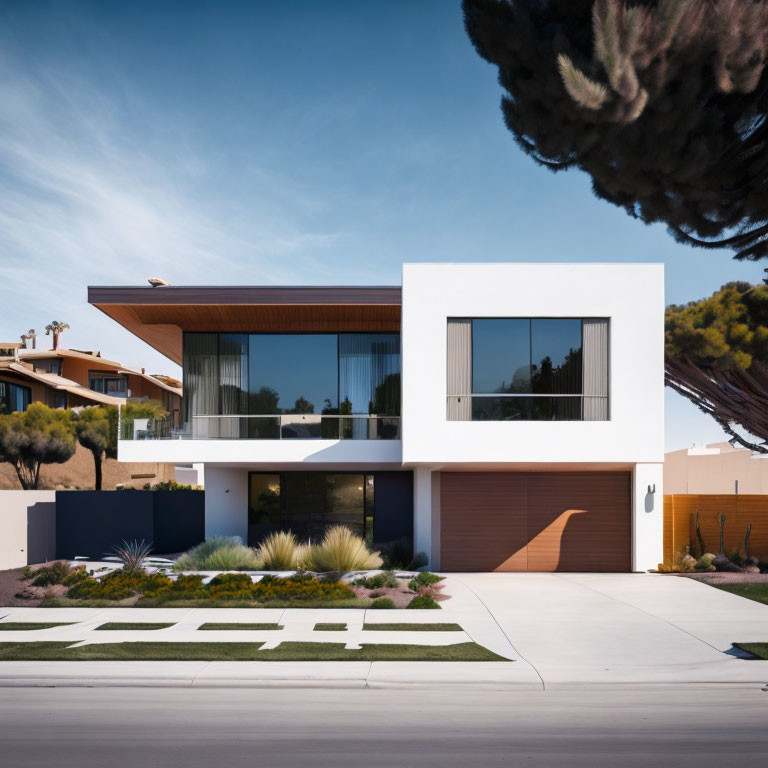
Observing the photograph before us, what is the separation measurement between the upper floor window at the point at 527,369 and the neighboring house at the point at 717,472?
30928 mm

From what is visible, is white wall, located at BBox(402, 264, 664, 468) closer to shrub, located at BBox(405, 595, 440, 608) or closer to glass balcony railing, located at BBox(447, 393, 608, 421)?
glass balcony railing, located at BBox(447, 393, 608, 421)

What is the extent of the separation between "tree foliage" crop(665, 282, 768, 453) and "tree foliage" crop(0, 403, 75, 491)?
25.5 m

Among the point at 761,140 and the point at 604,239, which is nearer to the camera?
the point at 761,140

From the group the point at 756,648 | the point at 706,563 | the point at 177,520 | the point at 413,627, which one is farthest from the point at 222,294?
the point at 706,563

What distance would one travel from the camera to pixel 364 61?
14.1 meters

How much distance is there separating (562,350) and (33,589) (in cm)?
1208

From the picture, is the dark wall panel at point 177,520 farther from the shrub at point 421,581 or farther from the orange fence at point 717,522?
the orange fence at point 717,522

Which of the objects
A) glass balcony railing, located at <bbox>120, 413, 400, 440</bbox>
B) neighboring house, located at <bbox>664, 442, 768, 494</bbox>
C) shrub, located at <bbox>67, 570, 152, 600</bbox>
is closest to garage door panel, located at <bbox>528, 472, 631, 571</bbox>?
glass balcony railing, located at <bbox>120, 413, 400, 440</bbox>

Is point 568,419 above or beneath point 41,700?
above

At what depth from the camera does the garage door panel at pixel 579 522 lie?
56.8ft

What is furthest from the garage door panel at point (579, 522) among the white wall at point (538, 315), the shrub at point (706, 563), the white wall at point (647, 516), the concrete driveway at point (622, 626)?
the white wall at point (538, 315)

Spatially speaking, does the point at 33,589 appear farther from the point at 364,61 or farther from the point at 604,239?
the point at 604,239

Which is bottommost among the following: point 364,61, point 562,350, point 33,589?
point 33,589

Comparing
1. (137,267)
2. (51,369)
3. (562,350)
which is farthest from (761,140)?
(51,369)
